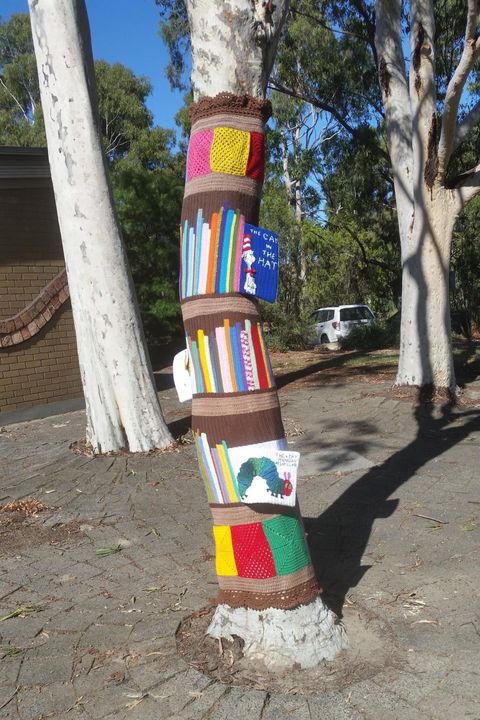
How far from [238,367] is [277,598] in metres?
1.05

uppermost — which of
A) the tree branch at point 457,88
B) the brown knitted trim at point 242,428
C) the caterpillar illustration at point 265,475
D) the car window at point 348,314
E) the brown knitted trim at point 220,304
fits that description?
the tree branch at point 457,88

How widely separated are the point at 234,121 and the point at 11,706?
274 centimetres

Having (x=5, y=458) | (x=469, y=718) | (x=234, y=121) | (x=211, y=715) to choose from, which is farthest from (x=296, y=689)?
(x=5, y=458)

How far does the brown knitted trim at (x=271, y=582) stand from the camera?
10.0 feet

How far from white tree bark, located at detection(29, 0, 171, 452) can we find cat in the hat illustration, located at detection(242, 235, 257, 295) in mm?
4030

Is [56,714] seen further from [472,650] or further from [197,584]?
[472,650]

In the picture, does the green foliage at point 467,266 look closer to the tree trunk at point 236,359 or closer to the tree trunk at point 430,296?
the tree trunk at point 430,296

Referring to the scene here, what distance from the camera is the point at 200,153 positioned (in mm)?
3125

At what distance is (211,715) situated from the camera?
2.75 metres

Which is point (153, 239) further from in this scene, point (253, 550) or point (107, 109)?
point (107, 109)

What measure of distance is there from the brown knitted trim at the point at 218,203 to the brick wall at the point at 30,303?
671cm

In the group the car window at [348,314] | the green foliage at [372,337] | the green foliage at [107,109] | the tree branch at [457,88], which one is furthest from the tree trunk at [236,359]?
the green foliage at [107,109]

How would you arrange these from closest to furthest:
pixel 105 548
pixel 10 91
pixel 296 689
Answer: pixel 296 689
pixel 105 548
pixel 10 91

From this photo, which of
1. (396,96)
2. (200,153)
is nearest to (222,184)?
(200,153)
